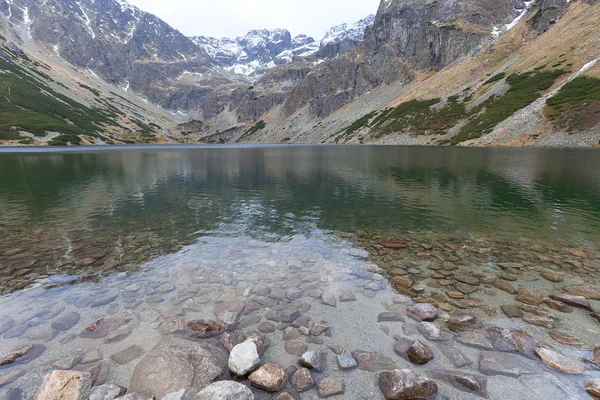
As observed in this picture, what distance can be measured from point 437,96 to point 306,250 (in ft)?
566

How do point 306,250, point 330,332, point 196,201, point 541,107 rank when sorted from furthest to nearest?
point 541,107
point 196,201
point 306,250
point 330,332

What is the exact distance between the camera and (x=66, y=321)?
1005 centimetres

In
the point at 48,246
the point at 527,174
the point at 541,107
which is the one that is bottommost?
the point at 48,246

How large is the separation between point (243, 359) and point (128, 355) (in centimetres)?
362

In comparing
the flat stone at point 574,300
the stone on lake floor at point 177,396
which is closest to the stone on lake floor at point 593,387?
the flat stone at point 574,300

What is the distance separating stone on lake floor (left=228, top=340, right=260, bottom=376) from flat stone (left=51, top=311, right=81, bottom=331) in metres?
6.46

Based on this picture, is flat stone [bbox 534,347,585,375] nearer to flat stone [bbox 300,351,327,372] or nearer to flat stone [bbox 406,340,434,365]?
flat stone [bbox 406,340,434,365]

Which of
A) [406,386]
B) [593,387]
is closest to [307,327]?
[406,386]

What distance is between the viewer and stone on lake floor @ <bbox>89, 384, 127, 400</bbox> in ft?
21.5

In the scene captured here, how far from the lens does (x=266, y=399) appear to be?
671cm

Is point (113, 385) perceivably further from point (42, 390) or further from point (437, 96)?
point (437, 96)

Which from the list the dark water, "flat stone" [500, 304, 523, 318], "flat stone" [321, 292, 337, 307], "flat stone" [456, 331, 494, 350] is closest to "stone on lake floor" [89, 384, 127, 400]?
"flat stone" [321, 292, 337, 307]

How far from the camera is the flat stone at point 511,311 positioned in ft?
33.1

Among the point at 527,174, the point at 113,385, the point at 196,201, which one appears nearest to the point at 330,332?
the point at 113,385
